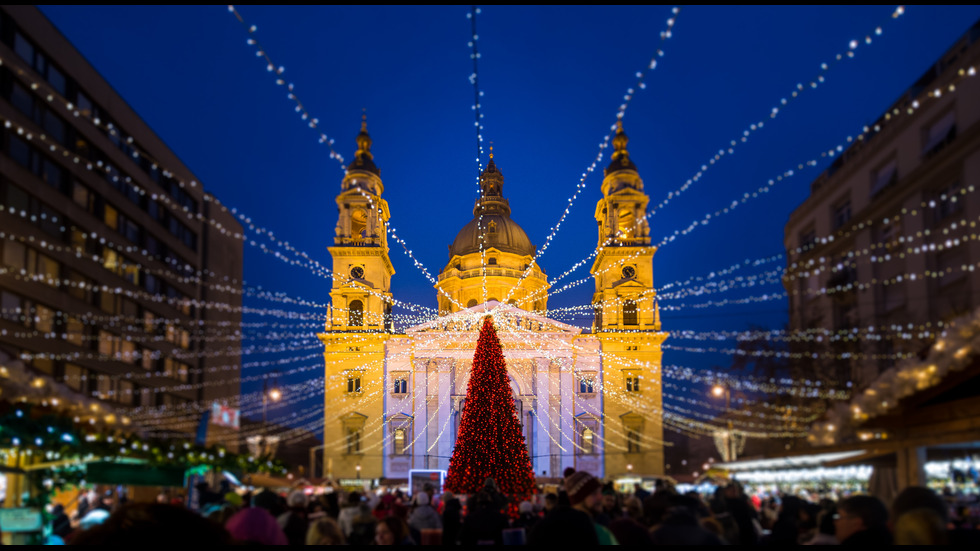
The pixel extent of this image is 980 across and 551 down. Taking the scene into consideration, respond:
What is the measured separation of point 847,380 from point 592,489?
2866cm

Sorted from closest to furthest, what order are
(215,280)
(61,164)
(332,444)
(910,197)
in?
(910,197), (61,164), (332,444), (215,280)

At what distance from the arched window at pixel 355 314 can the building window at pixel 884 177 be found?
32493 millimetres

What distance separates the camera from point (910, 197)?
25.2m

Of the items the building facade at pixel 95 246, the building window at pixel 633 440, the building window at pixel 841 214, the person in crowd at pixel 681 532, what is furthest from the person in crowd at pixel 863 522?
the building window at pixel 633 440

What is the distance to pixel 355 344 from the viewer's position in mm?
51344

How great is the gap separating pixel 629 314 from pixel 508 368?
342 inches

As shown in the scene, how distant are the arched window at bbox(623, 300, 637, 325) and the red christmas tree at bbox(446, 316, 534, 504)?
30.8 meters

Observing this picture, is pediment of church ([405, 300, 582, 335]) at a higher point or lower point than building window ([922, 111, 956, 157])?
lower

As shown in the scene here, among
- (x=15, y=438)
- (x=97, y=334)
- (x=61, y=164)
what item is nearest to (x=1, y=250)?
(x=61, y=164)

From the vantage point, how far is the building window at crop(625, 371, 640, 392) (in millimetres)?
51469

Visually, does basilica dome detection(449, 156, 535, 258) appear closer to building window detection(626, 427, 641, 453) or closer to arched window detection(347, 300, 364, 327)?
arched window detection(347, 300, 364, 327)

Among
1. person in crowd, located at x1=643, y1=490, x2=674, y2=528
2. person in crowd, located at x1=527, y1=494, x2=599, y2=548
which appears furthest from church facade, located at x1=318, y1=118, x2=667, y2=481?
person in crowd, located at x1=527, y1=494, x2=599, y2=548

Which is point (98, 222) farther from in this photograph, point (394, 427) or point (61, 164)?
point (394, 427)

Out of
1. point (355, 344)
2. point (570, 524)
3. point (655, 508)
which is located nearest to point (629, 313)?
point (355, 344)
